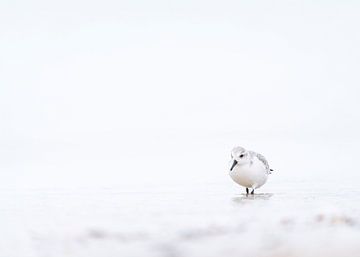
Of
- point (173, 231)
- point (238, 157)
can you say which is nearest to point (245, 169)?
point (238, 157)

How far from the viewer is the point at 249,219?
6094mm

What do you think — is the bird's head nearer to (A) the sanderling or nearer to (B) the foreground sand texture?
(A) the sanderling

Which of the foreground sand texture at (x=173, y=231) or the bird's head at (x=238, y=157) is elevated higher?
the bird's head at (x=238, y=157)

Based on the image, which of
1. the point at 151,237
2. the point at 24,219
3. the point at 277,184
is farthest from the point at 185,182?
the point at 151,237

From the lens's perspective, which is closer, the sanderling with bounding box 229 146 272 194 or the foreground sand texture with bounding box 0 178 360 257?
the foreground sand texture with bounding box 0 178 360 257

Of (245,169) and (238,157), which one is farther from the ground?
(238,157)

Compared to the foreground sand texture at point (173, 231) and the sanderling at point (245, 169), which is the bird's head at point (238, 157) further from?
the foreground sand texture at point (173, 231)

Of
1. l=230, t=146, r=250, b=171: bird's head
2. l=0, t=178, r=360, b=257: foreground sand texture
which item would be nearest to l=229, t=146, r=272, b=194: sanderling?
l=230, t=146, r=250, b=171: bird's head

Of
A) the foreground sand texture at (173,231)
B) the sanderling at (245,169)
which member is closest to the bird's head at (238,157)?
the sanderling at (245,169)

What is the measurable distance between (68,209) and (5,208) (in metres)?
0.86

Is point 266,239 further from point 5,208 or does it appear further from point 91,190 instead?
point 91,190

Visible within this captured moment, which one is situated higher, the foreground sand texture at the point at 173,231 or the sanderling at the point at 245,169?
the sanderling at the point at 245,169

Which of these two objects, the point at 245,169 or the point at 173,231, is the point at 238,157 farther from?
the point at 173,231

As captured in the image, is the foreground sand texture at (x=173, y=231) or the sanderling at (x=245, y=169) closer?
the foreground sand texture at (x=173, y=231)
